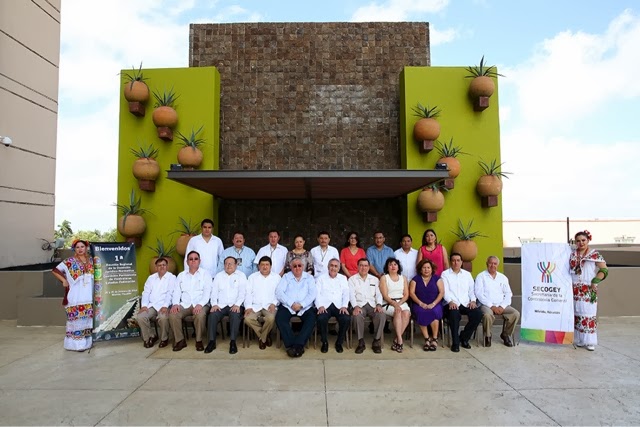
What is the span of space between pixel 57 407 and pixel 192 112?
516 cm

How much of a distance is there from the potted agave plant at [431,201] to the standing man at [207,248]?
3.26m

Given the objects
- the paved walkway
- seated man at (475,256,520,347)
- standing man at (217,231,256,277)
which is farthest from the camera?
standing man at (217,231,256,277)

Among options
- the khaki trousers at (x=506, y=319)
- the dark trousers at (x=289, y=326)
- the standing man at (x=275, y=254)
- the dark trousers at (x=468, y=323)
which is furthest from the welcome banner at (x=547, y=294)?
the standing man at (x=275, y=254)

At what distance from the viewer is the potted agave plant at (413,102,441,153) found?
711 centimetres

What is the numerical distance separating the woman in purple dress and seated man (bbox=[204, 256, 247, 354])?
6.97 feet

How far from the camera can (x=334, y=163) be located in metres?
7.77

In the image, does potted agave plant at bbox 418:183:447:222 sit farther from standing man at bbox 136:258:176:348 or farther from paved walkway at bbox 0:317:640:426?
standing man at bbox 136:258:176:348

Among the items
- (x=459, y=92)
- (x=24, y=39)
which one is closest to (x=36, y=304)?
Result: (x=24, y=39)

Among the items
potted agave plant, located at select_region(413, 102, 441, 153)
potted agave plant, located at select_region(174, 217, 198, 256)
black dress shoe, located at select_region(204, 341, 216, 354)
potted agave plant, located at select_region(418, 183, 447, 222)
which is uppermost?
potted agave plant, located at select_region(413, 102, 441, 153)

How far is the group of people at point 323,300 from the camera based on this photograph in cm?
524

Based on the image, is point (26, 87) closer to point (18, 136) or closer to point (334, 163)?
point (18, 136)

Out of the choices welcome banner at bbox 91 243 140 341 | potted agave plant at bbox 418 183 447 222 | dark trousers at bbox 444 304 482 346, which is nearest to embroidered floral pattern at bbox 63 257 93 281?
welcome banner at bbox 91 243 140 341

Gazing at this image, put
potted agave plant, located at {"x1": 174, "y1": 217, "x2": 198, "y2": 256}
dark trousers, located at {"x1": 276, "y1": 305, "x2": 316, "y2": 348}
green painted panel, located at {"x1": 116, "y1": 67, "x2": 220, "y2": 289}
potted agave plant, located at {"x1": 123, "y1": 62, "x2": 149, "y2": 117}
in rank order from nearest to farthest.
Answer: dark trousers, located at {"x1": 276, "y1": 305, "x2": 316, "y2": 348}
potted agave plant, located at {"x1": 174, "y1": 217, "x2": 198, "y2": 256}
potted agave plant, located at {"x1": 123, "y1": 62, "x2": 149, "y2": 117}
green painted panel, located at {"x1": 116, "y1": 67, "x2": 220, "y2": 289}

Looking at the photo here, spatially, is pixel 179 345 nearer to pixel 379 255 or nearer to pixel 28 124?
pixel 379 255
